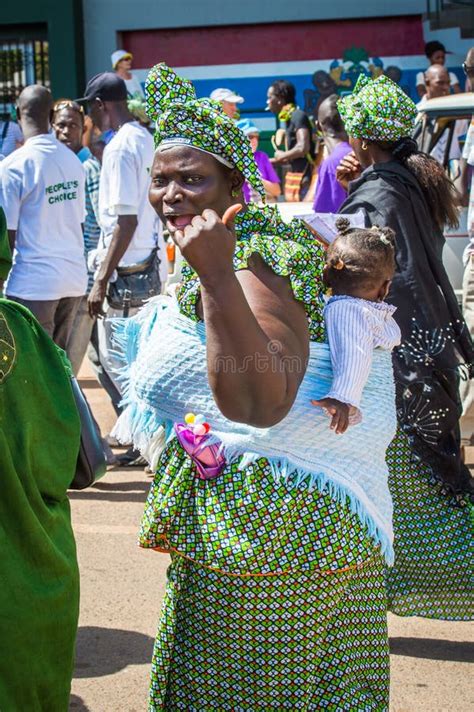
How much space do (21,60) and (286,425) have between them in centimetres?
1709

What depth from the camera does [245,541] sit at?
8.54 feet

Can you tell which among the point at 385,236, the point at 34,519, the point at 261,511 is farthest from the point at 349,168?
the point at 34,519

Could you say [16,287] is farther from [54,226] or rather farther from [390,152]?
[390,152]

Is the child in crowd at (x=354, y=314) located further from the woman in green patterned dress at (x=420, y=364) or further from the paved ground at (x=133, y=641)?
the paved ground at (x=133, y=641)

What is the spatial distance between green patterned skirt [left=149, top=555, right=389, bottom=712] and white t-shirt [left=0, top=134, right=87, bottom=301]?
381 centimetres

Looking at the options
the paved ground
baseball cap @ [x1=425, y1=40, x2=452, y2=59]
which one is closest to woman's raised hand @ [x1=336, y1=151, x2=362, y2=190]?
the paved ground

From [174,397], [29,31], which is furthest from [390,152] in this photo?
[29,31]

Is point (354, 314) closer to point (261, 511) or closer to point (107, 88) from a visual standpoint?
point (261, 511)

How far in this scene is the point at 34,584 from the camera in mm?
2340

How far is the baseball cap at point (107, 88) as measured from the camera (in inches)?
270

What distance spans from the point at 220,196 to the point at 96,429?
62cm

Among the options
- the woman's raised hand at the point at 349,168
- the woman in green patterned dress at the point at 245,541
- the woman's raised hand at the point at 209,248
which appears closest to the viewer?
the woman's raised hand at the point at 209,248

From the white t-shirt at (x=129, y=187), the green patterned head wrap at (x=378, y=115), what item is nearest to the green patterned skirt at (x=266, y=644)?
the green patterned head wrap at (x=378, y=115)

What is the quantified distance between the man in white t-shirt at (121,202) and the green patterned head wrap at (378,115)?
2337 millimetres
